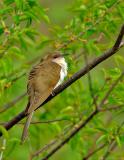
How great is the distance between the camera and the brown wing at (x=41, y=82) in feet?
25.8

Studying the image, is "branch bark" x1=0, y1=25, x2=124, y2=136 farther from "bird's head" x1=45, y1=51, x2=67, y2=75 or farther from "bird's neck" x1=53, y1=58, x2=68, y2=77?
"bird's head" x1=45, y1=51, x2=67, y2=75

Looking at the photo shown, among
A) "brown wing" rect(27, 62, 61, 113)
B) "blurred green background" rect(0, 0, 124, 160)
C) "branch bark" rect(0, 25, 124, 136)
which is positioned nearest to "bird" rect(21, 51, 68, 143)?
"brown wing" rect(27, 62, 61, 113)

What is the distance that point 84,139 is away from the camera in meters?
9.73

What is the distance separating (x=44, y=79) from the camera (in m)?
8.38

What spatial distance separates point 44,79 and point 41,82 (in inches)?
2.6

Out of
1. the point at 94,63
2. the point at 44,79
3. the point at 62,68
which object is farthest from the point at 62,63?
the point at 94,63

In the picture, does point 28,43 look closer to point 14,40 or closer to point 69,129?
point 14,40

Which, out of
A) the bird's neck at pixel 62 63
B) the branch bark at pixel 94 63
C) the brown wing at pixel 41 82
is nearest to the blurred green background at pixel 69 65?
the bird's neck at pixel 62 63

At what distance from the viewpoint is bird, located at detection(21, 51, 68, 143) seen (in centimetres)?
781

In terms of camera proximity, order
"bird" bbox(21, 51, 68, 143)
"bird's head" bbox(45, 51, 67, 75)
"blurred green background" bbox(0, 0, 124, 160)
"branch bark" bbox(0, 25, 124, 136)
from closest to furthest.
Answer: "branch bark" bbox(0, 25, 124, 136) < "bird" bbox(21, 51, 68, 143) < "blurred green background" bbox(0, 0, 124, 160) < "bird's head" bbox(45, 51, 67, 75)

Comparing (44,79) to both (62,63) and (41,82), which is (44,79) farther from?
(62,63)

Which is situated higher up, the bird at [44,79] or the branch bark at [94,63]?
the branch bark at [94,63]

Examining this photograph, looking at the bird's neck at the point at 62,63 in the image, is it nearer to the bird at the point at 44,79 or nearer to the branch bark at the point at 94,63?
the bird at the point at 44,79

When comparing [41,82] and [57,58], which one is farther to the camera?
[57,58]
